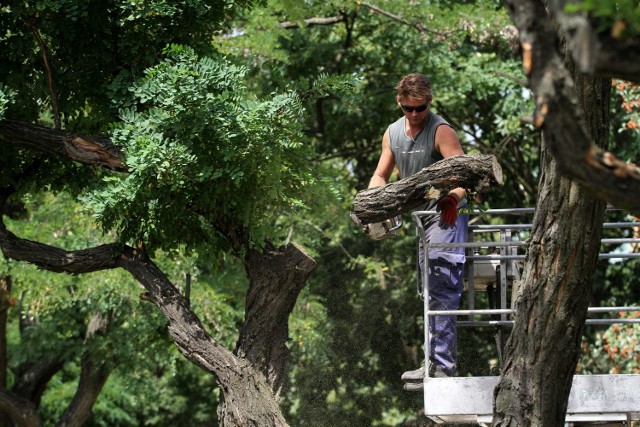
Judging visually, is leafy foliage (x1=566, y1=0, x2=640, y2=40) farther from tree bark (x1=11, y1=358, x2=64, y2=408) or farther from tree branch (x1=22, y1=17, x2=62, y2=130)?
tree bark (x1=11, y1=358, x2=64, y2=408)

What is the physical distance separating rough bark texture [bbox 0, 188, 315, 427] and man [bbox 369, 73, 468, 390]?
3.24 ft

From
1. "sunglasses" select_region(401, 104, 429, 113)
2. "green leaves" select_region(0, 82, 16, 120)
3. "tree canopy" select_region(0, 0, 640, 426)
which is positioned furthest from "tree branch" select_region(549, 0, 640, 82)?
"green leaves" select_region(0, 82, 16, 120)

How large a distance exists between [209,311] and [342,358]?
4389mm

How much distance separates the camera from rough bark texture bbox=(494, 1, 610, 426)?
5582mm

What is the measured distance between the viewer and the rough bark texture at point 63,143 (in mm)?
8188

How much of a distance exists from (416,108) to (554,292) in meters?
2.05

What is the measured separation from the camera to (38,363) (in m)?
18.2

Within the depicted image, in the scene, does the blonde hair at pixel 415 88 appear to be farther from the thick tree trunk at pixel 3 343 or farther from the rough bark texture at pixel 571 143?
the thick tree trunk at pixel 3 343

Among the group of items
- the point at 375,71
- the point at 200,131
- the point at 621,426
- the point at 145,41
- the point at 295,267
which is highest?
the point at 375,71

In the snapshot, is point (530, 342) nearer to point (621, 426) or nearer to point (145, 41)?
point (621, 426)

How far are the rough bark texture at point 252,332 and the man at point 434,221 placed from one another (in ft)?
3.24

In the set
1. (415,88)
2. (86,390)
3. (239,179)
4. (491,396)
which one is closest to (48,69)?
(239,179)

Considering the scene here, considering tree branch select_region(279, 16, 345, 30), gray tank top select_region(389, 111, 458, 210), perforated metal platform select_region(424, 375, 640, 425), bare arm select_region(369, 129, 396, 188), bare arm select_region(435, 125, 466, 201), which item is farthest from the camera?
tree branch select_region(279, 16, 345, 30)

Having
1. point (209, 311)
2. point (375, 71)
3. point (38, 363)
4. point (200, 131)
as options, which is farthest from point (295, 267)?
point (38, 363)
